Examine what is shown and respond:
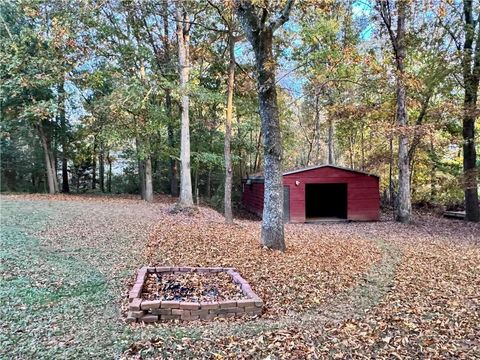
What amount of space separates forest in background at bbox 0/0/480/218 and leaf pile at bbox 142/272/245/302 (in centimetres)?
410

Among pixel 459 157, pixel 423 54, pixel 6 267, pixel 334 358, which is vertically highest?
pixel 423 54

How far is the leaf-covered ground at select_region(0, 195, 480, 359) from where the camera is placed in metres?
Answer: 2.74

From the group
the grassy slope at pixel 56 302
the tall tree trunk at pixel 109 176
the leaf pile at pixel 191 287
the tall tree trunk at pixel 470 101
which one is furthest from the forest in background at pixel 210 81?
the grassy slope at pixel 56 302

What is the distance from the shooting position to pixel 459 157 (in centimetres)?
1559

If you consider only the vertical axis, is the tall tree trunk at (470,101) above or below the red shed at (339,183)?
above

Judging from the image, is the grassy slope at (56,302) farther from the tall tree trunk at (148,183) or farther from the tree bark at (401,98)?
the tree bark at (401,98)

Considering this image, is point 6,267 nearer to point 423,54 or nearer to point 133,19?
point 133,19

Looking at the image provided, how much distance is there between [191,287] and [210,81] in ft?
40.3

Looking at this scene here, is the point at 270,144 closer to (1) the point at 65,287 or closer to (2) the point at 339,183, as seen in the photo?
(1) the point at 65,287

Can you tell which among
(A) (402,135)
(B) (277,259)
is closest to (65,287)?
(B) (277,259)

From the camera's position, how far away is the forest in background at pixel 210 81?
9891 millimetres

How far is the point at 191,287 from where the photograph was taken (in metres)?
3.99

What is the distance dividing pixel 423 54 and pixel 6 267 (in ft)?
39.4

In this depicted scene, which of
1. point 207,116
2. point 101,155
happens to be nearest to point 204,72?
point 207,116
